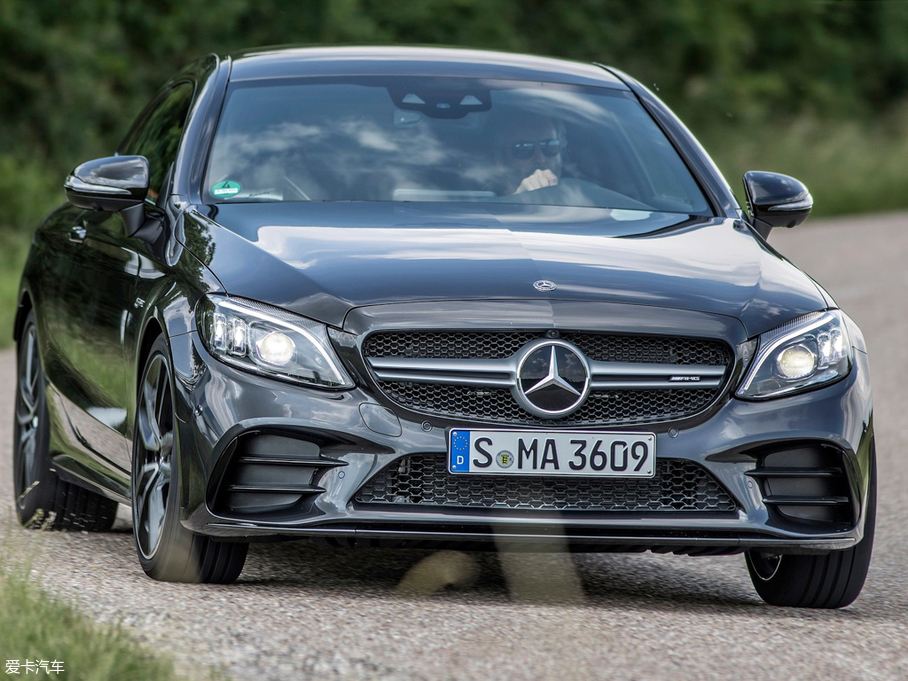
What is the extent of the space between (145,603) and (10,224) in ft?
57.5

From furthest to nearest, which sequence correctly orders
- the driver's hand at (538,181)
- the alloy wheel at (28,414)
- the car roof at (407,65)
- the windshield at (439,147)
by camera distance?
the alloy wheel at (28,414), the car roof at (407,65), the driver's hand at (538,181), the windshield at (439,147)

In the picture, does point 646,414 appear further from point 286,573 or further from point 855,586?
point 286,573

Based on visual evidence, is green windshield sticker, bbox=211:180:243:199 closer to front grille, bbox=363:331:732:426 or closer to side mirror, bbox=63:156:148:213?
side mirror, bbox=63:156:148:213

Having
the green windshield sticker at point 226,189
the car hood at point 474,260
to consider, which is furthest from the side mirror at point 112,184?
the car hood at point 474,260

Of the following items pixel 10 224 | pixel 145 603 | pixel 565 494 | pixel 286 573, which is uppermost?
pixel 565 494

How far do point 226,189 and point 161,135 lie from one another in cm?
92

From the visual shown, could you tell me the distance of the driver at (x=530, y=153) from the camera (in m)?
5.98

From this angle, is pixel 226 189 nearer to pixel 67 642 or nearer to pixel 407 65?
pixel 407 65

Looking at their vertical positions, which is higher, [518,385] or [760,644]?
[518,385]

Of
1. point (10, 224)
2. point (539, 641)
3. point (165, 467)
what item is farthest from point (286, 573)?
point (10, 224)

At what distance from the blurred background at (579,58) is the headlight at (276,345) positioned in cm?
907

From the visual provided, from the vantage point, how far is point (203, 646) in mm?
3928

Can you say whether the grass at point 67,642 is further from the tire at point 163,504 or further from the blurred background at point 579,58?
the blurred background at point 579,58

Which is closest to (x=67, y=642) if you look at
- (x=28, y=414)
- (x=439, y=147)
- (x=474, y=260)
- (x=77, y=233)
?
(x=474, y=260)
